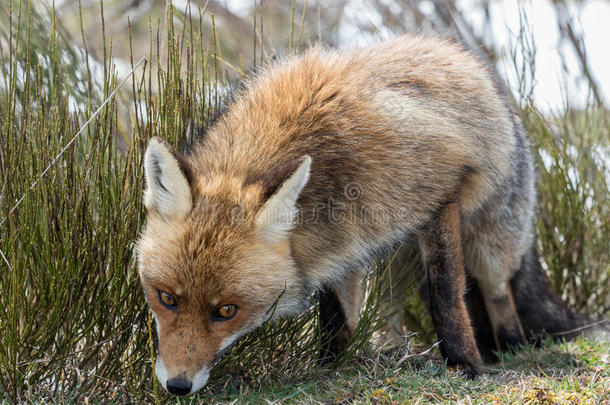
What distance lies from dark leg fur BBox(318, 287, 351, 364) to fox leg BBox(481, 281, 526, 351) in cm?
150

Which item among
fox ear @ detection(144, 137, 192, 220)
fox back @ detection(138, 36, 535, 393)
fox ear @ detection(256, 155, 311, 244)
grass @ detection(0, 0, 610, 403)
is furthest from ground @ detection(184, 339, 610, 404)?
fox ear @ detection(144, 137, 192, 220)

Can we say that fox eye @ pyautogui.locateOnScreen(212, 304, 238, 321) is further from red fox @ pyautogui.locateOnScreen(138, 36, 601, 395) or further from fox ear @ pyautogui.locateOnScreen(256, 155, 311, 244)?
fox ear @ pyautogui.locateOnScreen(256, 155, 311, 244)

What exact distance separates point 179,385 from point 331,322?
5.41 feet

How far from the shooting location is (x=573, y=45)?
7.14m

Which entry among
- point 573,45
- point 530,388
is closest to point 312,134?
point 530,388

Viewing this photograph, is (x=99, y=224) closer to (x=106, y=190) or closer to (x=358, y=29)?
(x=106, y=190)

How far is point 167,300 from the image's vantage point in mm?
3209

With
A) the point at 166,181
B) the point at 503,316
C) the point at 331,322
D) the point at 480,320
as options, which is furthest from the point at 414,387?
the point at 480,320

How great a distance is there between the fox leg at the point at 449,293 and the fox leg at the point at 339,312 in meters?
0.58

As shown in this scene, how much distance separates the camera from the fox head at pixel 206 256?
10.3ft

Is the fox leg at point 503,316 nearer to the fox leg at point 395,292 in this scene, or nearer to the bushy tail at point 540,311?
the bushy tail at point 540,311

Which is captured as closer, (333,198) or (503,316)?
(333,198)

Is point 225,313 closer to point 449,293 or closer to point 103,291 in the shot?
point 103,291

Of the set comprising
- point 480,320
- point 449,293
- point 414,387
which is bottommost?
point 480,320
